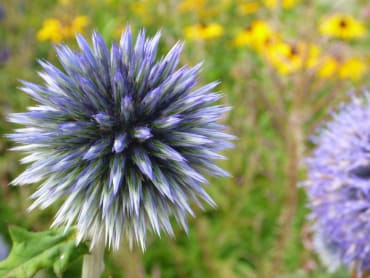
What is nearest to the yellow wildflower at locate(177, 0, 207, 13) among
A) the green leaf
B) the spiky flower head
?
the spiky flower head

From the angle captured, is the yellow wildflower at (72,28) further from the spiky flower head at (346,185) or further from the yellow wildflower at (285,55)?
the spiky flower head at (346,185)

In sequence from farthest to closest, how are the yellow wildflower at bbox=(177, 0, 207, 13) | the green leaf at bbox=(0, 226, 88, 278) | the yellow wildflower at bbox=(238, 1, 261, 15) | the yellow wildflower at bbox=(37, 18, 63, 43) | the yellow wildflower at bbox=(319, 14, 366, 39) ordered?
the yellow wildflower at bbox=(238, 1, 261, 15)
the yellow wildflower at bbox=(177, 0, 207, 13)
the yellow wildflower at bbox=(319, 14, 366, 39)
the yellow wildflower at bbox=(37, 18, 63, 43)
the green leaf at bbox=(0, 226, 88, 278)

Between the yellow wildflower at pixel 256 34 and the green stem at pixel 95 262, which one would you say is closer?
the green stem at pixel 95 262

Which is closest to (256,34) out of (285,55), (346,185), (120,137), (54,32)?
(285,55)

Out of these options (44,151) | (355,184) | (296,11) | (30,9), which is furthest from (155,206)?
(296,11)

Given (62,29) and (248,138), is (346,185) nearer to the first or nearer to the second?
(248,138)

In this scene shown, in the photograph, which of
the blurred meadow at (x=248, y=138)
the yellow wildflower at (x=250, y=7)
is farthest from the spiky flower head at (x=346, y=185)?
the yellow wildflower at (x=250, y=7)

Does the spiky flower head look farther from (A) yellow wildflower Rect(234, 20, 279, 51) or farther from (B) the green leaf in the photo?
(A) yellow wildflower Rect(234, 20, 279, 51)

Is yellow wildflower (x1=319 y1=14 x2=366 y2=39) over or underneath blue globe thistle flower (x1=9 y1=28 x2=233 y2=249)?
over
